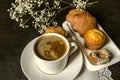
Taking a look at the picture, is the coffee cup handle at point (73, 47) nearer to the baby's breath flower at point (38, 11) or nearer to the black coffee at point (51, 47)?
the black coffee at point (51, 47)

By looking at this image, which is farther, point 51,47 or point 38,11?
point 38,11

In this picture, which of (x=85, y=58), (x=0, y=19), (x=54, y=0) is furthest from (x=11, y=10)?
(x=85, y=58)

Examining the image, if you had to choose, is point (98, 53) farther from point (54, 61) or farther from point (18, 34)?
point (18, 34)

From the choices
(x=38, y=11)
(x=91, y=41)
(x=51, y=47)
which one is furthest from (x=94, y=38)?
(x=38, y=11)

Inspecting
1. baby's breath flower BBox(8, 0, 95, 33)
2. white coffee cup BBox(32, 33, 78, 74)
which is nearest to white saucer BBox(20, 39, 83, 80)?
white coffee cup BBox(32, 33, 78, 74)

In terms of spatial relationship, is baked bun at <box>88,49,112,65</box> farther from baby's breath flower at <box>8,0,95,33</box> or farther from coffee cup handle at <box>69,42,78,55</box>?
baby's breath flower at <box>8,0,95,33</box>

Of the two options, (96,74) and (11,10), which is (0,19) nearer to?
(11,10)

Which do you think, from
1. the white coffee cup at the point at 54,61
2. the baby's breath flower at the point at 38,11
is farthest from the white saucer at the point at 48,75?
the baby's breath flower at the point at 38,11

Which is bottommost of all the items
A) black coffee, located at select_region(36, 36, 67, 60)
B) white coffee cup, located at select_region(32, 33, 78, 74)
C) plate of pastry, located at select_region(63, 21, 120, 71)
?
plate of pastry, located at select_region(63, 21, 120, 71)
